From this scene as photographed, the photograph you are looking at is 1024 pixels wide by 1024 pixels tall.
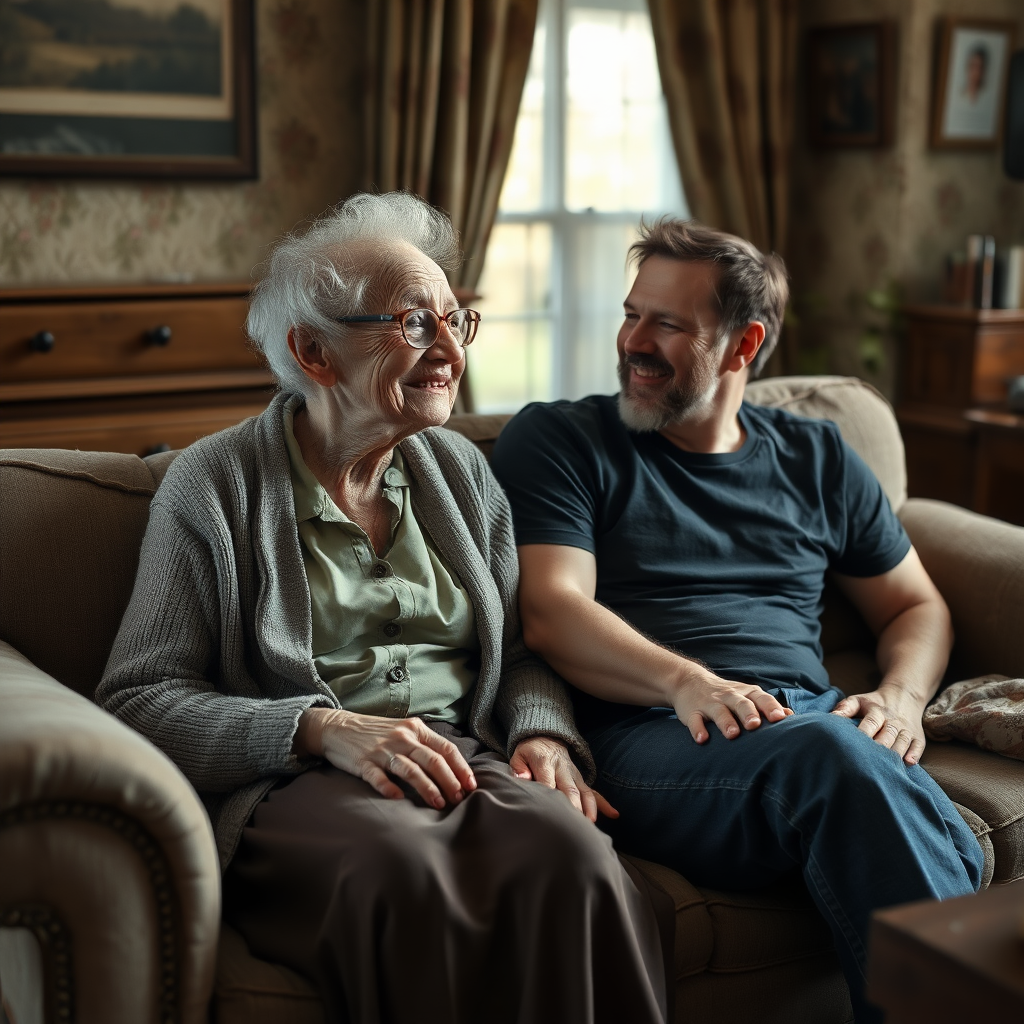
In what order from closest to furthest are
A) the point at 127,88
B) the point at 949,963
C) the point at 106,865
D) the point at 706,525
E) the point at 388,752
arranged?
the point at 949,963, the point at 106,865, the point at 388,752, the point at 706,525, the point at 127,88

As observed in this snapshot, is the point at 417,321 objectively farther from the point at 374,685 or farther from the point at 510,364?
the point at 510,364

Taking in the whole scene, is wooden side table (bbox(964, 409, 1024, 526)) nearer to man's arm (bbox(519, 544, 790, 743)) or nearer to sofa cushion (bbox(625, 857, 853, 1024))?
man's arm (bbox(519, 544, 790, 743))

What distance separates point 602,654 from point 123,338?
1.67m

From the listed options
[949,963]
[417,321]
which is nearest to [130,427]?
[417,321]

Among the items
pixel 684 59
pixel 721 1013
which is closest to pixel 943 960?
pixel 721 1013

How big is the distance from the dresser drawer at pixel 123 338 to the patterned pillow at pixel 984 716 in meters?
Result: 1.65

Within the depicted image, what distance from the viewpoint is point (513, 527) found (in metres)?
1.84

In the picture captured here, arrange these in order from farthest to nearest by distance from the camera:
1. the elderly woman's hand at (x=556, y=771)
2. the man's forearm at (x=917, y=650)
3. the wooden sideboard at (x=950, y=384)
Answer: the wooden sideboard at (x=950, y=384) < the man's forearm at (x=917, y=650) < the elderly woman's hand at (x=556, y=771)

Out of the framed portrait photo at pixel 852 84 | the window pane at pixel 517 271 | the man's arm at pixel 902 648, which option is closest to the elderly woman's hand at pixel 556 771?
the man's arm at pixel 902 648

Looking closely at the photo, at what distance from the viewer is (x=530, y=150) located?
4082 mm

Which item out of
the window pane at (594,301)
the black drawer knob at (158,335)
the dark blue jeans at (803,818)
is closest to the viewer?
the dark blue jeans at (803,818)

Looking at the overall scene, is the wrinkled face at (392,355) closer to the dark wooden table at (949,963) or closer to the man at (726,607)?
the man at (726,607)

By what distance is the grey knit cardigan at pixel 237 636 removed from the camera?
1.46 meters

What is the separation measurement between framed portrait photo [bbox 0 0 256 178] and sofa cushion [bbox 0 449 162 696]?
1.81 m
